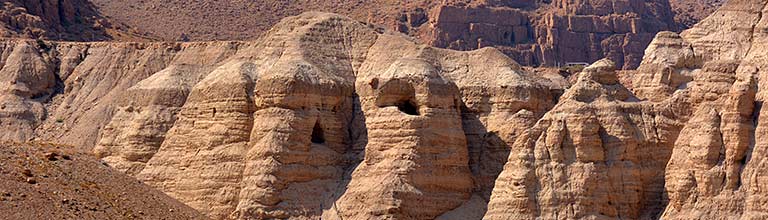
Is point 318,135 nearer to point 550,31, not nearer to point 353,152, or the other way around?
point 353,152

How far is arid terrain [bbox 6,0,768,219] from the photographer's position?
58.2m

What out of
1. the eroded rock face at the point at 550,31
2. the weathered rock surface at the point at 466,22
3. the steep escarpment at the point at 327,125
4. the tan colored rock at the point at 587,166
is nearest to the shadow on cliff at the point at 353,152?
the steep escarpment at the point at 327,125

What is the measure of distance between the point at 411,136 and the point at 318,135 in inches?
146

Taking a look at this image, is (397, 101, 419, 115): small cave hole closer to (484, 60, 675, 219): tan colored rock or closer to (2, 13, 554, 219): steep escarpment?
(2, 13, 554, 219): steep escarpment

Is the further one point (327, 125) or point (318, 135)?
point (318, 135)

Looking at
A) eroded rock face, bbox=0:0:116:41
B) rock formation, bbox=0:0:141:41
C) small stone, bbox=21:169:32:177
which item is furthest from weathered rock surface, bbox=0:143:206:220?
rock formation, bbox=0:0:141:41

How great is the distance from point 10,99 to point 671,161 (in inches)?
1140

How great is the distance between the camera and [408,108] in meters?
62.8

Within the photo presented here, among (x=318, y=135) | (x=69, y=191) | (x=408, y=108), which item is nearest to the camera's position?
(x=69, y=191)

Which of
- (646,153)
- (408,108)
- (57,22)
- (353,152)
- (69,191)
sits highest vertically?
(57,22)

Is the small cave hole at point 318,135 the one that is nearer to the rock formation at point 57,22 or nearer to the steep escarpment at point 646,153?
the steep escarpment at point 646,153

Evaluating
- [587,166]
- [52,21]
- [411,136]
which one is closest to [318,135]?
[411,136]

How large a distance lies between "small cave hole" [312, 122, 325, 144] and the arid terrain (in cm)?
10

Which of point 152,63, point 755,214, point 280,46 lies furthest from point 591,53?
point 755,214
